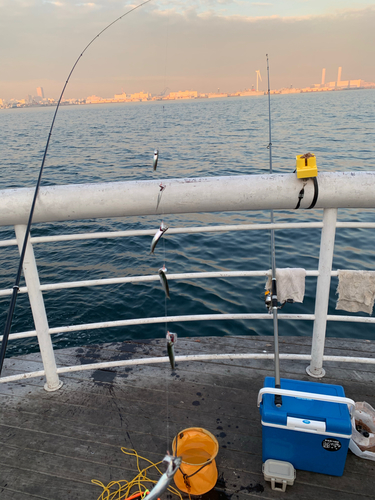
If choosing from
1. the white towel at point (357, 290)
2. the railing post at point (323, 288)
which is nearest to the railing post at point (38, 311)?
the railing post at point (323, 288)

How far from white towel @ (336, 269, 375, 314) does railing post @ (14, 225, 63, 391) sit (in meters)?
1.90

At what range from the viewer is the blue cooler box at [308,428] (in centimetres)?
175

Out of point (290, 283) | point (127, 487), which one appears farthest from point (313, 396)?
Result: point (127, 487)

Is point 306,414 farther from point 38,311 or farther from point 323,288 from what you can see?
point 38,311

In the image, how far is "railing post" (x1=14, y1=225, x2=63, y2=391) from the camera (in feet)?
6.96

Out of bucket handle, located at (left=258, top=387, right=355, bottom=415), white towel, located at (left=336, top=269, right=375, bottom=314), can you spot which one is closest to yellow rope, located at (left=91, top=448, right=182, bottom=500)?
bucket handle, located at (left=258, top=387, right=355, bottom=415)

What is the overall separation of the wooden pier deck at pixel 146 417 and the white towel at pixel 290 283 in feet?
2.55

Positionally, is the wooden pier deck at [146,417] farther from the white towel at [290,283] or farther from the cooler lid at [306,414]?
the white towel at [290,283]

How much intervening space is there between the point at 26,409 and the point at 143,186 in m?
1.79

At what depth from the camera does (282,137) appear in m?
25.0

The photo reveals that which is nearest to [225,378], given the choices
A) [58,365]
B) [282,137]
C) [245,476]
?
[245,476]

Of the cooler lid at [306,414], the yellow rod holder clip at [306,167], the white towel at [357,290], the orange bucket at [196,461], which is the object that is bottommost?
the orange bucket at [196,461]

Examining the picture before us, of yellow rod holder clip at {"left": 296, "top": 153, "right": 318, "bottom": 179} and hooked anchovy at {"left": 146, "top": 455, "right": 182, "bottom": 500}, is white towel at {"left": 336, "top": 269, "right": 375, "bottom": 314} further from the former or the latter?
hooked anchovy at {"left": 146, "top": 455, "right": 182, "bottom": 500}

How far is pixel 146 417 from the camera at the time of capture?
230cm
